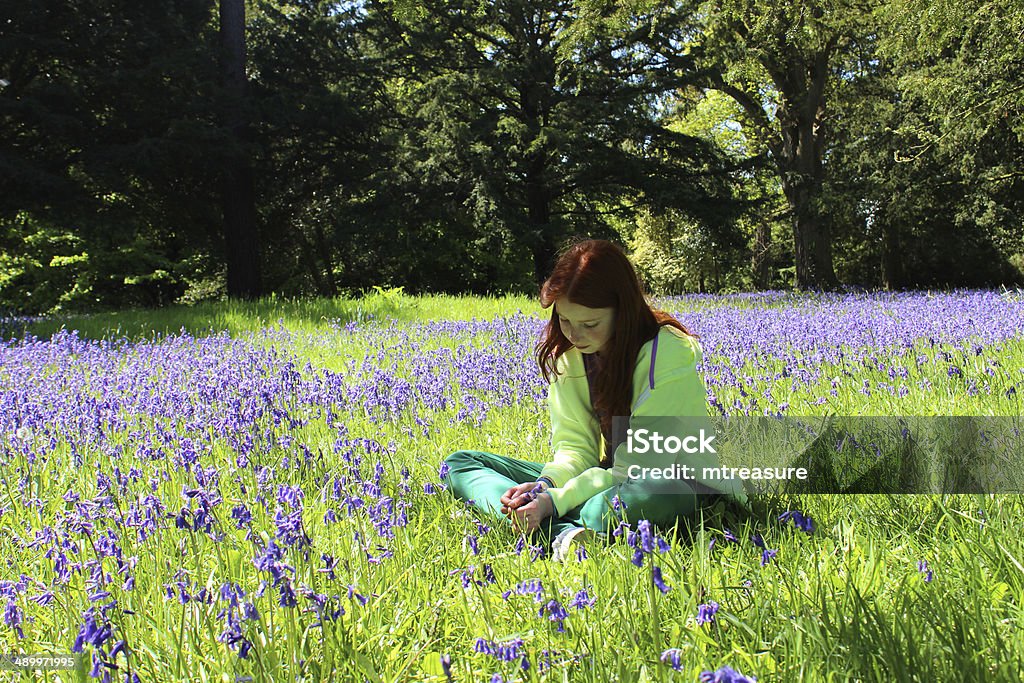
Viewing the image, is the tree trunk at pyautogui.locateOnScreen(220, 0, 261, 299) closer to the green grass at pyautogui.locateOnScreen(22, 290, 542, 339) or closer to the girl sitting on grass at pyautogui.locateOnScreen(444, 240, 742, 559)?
the green grass at pyautogui.locateOnScreen(22, 290, 542, 339)

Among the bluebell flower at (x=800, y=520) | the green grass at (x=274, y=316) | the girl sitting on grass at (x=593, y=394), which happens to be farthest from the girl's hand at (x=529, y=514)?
the green grass at (x=274, y=316)

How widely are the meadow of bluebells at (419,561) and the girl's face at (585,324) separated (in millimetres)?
787

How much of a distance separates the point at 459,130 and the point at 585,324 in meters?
16.0

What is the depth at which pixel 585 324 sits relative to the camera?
110 inches

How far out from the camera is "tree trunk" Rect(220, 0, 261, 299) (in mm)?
17272

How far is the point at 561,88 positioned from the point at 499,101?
202 cm

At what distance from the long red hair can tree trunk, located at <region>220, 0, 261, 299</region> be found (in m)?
15.7

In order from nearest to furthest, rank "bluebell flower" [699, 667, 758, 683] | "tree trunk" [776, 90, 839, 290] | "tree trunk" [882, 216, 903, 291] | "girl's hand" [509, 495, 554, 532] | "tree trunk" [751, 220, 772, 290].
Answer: "bluebell flower" [699, 667, 758, 683], "girl's hand" [509, 495, 554, 532], "tree trunk" [776, 90, 839, 290], "tree trunk" [882, 216, 903, 291], "tree trunk" [751, 220, 772, 290]

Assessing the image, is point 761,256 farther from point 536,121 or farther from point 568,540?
point 568,540

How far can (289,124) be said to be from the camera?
1834 centimetres

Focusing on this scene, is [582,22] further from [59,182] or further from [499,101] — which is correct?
[59,182]

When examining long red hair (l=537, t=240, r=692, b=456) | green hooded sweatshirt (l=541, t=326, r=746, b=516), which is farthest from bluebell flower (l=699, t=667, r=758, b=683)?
long red hair (l=537, t=240, r=692, b=456)

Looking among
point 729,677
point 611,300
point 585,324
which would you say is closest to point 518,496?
point 585,324

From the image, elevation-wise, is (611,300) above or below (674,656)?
above
